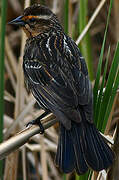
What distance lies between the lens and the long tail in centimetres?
171

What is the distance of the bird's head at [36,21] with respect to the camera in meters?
2.47

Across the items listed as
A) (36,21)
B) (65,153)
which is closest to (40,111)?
(36,21)

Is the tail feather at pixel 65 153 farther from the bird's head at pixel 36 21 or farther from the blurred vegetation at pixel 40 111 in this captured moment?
the bird's head at pixel 36 21

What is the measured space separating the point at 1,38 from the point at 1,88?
26cm

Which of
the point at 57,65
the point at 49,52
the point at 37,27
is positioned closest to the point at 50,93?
the point at 57,65

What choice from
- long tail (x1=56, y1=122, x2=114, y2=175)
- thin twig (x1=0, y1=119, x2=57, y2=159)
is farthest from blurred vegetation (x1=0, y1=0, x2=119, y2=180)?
thin twig (x1=0, y1=119, x2=57, y2=159)

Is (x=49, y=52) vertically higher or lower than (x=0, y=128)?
higher

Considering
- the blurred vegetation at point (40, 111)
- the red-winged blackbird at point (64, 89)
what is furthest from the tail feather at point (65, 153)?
the blurred vegetation at point (40, 111)

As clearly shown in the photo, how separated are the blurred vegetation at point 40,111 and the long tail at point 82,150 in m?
0.05

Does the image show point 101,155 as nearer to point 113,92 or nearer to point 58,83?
point 113,92

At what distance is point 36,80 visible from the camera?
2.21 metres

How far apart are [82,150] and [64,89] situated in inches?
13.9

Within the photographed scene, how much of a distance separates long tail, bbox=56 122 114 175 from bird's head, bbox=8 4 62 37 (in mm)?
890

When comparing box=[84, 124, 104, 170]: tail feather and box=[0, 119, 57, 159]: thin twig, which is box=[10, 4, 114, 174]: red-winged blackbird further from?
box=[0, 119, 57, 159]: thin twig
